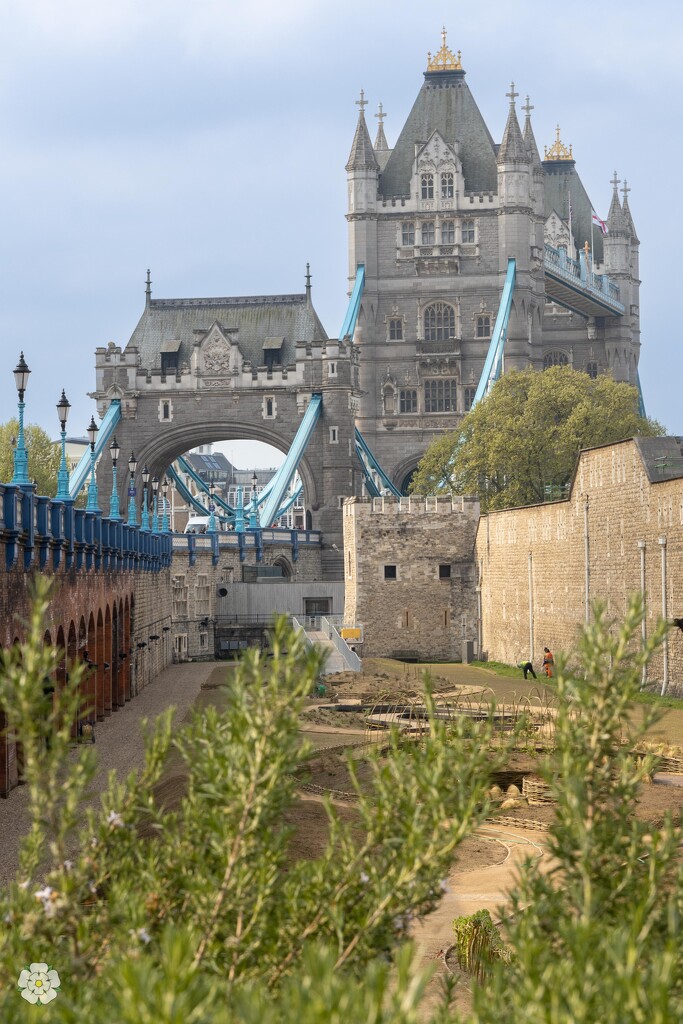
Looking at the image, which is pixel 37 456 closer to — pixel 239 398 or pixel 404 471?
pixel 239 398

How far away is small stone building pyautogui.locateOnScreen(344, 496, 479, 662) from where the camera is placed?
55781 millimetres

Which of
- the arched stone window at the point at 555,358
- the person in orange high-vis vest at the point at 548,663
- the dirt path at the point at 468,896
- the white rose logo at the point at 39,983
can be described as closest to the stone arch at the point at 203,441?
the arched stone window at the point at 555,358

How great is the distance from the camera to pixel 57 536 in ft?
91.6

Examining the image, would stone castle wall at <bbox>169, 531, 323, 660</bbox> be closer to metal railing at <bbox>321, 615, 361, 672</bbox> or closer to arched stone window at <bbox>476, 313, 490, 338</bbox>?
metal railing at <bbox>321, 615, 361, 672</bbox>

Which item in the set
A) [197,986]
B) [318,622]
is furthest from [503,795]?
[318,622]

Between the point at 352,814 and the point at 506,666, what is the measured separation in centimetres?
2968

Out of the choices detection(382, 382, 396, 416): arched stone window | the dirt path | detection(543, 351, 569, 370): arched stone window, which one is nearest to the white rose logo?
the dirt path

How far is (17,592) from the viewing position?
78.5ft

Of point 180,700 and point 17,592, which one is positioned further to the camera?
point 180,700

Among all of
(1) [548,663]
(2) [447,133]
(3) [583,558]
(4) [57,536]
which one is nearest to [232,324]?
(2) [447,133]

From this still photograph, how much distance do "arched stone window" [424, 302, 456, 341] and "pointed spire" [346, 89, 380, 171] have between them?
32.3 feet

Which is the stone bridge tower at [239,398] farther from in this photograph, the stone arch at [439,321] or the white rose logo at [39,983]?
the white rose logo at [39,983]

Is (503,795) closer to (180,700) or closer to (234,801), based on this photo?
(234,801)

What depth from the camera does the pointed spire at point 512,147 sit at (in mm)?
100062
